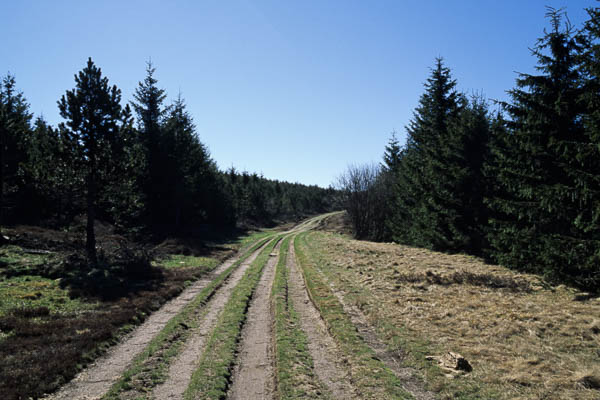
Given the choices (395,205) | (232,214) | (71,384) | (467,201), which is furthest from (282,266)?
(232,214)

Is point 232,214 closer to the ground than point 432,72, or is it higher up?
closer to the ground

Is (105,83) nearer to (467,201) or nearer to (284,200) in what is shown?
(467,201)

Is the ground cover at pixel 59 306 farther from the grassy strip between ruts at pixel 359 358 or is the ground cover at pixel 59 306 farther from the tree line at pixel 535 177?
the tree line at pixel 535 177

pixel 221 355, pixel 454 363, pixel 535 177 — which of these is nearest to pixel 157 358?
pixel 221 355

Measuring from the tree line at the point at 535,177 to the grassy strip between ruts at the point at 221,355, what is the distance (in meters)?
11.5

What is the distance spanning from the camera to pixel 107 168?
21.1 meters

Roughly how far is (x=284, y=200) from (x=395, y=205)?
65.9m

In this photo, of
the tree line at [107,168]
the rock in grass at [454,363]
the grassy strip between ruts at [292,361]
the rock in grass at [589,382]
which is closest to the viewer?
the rock in grass at [589,382]

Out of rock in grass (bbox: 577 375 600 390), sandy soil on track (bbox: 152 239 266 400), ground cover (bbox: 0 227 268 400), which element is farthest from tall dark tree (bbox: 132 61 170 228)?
rock in grass (bbox: 577 375 600 390)

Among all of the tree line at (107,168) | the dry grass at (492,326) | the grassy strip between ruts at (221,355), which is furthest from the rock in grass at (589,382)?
the tree line at (107,168)

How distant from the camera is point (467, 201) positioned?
22250 mm

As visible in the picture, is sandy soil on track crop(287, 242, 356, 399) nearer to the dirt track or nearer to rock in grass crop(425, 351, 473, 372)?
the dirt track

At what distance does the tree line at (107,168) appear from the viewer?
65.6ft

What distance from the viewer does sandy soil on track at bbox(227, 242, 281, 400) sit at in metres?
6.52
